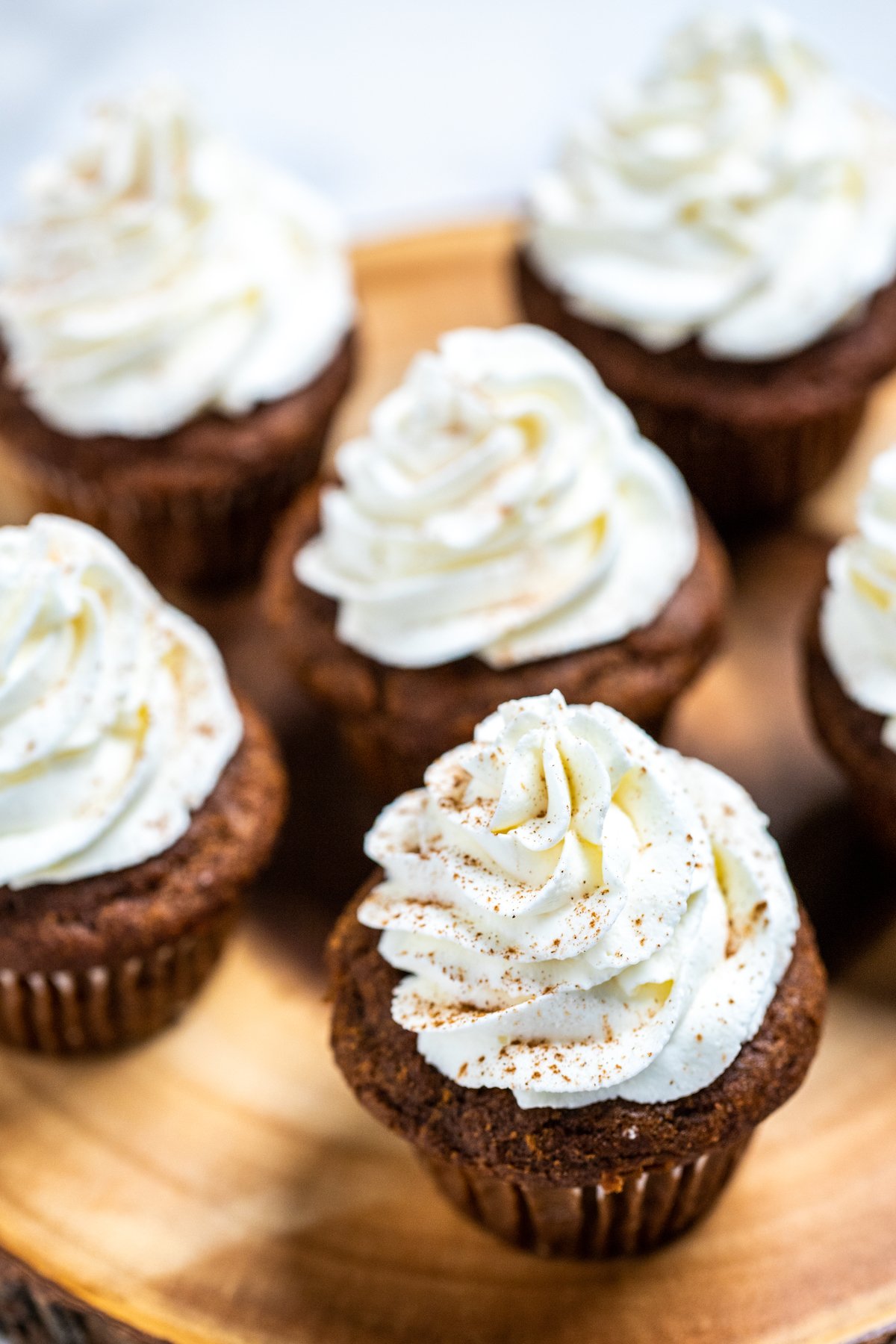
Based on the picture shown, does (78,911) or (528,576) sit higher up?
(528,576)

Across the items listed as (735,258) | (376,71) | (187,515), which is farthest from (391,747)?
(376,71)

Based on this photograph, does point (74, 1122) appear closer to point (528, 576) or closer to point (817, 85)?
point (528, 576)

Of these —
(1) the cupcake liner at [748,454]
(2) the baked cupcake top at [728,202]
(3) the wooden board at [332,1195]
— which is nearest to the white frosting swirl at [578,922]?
A: (3) the wooden board at [332,1195]

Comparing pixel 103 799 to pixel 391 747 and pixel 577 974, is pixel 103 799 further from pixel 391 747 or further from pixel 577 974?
pixel 577 974

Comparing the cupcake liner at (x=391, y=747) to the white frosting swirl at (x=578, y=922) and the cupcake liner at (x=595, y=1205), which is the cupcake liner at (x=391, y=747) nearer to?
the white frosting swirl at (x=578, y=922)

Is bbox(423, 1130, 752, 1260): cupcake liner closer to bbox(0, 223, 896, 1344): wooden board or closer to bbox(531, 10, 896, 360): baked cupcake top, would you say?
bbox(0, 223, 896, 1344): wooden board

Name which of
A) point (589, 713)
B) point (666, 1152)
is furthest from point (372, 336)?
point (666, 1152)
